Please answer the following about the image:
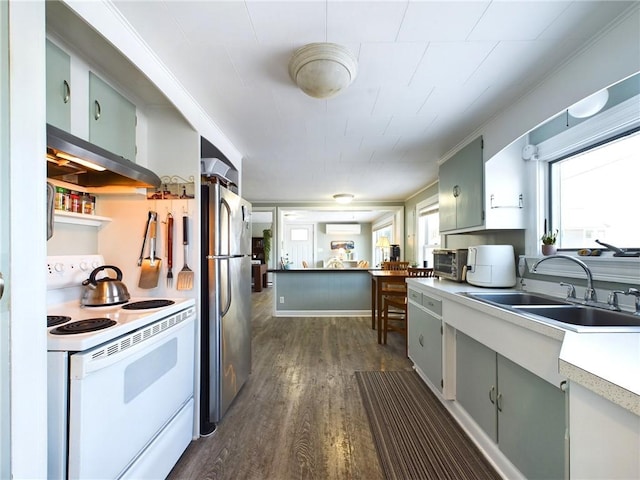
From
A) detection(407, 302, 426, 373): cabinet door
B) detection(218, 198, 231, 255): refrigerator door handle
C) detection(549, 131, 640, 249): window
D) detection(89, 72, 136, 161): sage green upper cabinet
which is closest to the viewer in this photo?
detection(89, 72, 136, 161): sage green upper cabinet

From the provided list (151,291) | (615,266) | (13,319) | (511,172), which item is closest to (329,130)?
(511,172)

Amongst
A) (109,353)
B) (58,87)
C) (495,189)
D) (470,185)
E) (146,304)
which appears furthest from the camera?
(470,185)

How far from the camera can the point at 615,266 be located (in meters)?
1.42

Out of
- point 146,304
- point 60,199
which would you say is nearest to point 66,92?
point 60,199

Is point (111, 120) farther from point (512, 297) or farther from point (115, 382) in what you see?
point (512, 297)

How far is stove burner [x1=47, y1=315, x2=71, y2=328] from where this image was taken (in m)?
1.16

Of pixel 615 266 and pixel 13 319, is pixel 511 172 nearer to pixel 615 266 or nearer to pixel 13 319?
pixel 615 266

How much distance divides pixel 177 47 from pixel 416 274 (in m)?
3.31

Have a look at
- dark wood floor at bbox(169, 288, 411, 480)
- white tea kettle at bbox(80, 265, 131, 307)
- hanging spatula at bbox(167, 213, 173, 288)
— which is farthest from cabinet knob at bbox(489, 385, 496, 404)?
white tea kettle at bbox(80, 265, 131, 307)

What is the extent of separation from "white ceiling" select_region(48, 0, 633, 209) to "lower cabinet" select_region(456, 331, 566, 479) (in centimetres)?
157

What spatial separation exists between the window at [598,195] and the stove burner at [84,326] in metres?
2.60

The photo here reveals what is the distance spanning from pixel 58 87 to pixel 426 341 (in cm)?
282

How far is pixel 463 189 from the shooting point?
2.51 m

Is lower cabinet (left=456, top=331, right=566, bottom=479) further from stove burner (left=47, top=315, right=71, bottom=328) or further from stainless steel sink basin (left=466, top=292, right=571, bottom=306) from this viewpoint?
stove burner (left=47, top=315, right=71, bottom=328)
